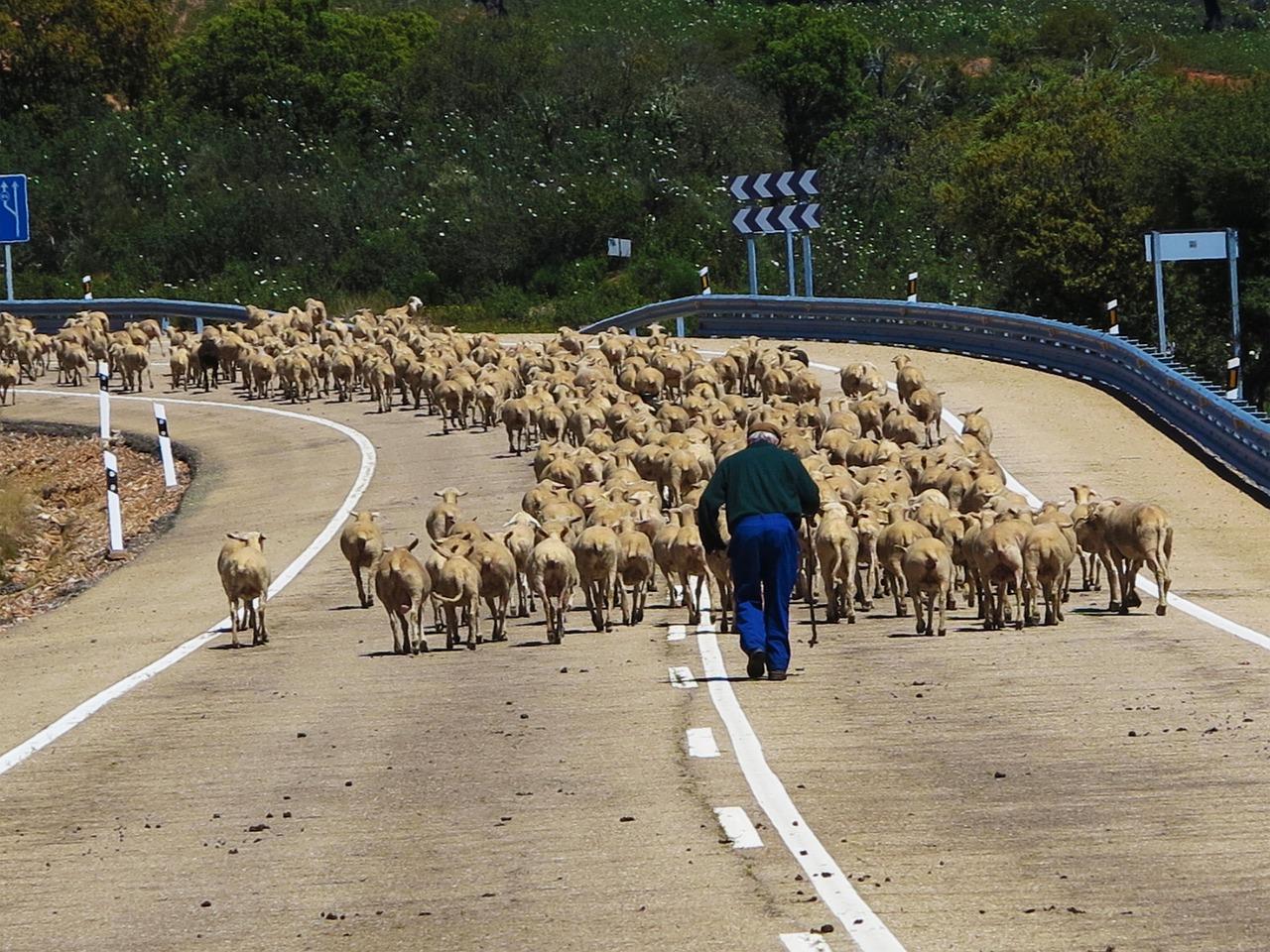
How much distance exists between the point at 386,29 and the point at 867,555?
80.9m

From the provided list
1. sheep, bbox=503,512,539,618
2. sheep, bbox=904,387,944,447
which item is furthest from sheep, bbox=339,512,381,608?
sheep, bbox=904,387,944,447

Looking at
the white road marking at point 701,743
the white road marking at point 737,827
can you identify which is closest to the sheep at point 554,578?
the white road marking at point 701,743

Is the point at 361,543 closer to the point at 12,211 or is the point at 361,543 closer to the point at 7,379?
the point at 7,379

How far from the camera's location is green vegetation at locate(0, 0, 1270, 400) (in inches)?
2083

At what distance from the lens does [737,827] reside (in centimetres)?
1027

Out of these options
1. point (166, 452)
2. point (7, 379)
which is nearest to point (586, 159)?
point (7, 379)

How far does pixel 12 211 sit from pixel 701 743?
153 feet

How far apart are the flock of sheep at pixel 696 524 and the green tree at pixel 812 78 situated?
183ft

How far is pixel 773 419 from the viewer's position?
26.9 m

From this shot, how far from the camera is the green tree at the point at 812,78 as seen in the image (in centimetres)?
8975

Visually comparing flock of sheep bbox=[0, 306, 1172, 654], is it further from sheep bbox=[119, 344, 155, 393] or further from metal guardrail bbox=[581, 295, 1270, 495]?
sheep bbox=[119, 344, 155, 393]

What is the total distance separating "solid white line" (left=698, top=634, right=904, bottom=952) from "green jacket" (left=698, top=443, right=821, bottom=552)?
1207 millimetres

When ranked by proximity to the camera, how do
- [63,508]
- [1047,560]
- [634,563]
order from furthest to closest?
[63,508]
[634,563]
[1047,560]

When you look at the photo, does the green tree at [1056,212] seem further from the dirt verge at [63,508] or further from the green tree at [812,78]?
the green tree at [812,78]
